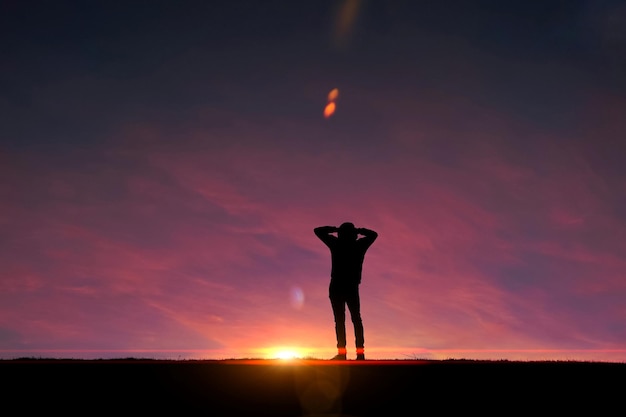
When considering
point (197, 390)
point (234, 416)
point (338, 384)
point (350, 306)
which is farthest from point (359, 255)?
point (234, 416)

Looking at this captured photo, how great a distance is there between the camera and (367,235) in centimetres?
1619

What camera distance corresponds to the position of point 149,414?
8266 mm

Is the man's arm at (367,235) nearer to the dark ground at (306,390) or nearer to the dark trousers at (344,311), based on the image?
the dark trousers at (344,311)

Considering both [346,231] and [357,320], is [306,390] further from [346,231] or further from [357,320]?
[346,231]

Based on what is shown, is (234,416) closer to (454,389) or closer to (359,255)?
(454,389)

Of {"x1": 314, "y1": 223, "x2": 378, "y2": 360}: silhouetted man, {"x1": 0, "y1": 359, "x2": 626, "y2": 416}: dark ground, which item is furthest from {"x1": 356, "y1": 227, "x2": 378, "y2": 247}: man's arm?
{"x1": 0, "y1": 359, "x2": 626, "y2": 416}: dark ground

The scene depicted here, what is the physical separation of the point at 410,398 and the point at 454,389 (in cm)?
95

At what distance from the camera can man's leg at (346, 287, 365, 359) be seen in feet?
51.5

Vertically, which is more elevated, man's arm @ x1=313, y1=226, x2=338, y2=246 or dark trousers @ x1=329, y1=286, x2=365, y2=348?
man's arm @ x1=313, y1=226, x2=338, y2=246

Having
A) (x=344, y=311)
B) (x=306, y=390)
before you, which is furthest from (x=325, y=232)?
(x=306, y=390)

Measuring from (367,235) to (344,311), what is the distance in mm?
1967

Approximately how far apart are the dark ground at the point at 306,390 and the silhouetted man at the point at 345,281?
3.61m

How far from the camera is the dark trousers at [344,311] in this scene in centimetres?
1562

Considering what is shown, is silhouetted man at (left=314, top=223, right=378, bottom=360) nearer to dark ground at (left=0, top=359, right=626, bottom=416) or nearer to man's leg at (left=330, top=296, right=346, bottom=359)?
man's leg at (left=330, top=296, right=346, bottom=359)
